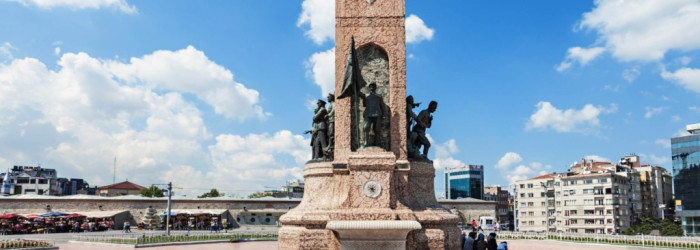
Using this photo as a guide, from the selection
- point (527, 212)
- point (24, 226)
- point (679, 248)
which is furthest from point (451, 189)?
point (679, 248)

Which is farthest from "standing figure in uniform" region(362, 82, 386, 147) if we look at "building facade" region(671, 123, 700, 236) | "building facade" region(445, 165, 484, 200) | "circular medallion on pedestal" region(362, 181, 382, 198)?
"building facade" region(445, 165, 484, 200)

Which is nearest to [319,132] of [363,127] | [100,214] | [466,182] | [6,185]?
[363,127]

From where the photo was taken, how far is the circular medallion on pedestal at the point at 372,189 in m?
14.9

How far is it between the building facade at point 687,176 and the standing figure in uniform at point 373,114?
81164 mm

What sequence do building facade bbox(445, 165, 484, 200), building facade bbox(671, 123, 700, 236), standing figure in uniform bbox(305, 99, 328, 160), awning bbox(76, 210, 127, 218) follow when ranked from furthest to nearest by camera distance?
building facade bbox(445, 165, 484, 200) → building facade bbox(671, 123, 700, 236) → awning bbox(76, 210, 127, 218) → standing figure in uniform bbox(305, 99, 328, 160)

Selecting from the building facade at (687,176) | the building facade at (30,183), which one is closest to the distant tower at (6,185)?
the building facade at (30,183)

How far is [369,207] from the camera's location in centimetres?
1483

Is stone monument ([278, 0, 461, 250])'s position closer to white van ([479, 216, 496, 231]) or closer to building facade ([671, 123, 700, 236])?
white van ([479, 216, 496, 231])

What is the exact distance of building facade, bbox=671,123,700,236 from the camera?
81812 mm

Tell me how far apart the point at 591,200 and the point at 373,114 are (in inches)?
2813

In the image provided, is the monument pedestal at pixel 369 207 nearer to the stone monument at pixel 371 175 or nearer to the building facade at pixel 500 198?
the stone monument at pixel 371 175

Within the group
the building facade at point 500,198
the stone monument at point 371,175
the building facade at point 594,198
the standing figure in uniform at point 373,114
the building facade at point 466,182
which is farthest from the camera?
the building facade at point 466,182

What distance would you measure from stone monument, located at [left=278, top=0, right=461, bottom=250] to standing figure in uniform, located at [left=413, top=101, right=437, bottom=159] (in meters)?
0.54

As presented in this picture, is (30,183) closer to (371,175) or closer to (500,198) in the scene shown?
(500,198)
